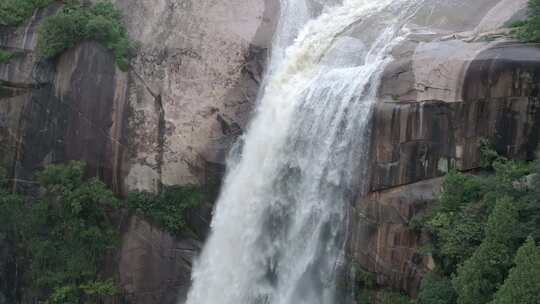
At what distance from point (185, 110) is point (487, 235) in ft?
33.2

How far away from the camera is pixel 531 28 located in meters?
13.4

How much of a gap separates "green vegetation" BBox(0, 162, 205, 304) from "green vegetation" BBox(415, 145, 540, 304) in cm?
786

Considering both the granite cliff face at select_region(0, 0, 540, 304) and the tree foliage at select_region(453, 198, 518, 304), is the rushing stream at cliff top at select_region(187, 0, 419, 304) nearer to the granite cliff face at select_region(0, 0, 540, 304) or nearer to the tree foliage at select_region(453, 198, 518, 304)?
the granite cliff face at select_region(0, 0, 540, 304)

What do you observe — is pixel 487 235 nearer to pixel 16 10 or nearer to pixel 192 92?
pixel 192 92

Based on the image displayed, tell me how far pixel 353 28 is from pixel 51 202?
1039 cm

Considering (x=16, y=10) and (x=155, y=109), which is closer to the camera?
(x=155, y=109)

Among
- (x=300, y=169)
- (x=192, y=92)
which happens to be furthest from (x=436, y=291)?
(x=192, y=92)

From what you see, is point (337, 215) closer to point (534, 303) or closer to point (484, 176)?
point (484, 176)

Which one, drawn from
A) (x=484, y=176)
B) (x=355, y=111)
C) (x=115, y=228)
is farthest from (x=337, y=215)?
(x=115, y=228)

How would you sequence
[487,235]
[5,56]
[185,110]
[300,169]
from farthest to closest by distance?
[5,56] < [185,110] < [300,169] < [487,235]

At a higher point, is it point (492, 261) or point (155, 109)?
point (155, 109)

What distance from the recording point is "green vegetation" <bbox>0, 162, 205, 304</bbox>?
727 inches

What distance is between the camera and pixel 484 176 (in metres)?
12.9

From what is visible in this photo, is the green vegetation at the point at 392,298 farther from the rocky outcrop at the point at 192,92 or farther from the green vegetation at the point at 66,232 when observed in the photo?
the green vegetation at the point at 66,232
